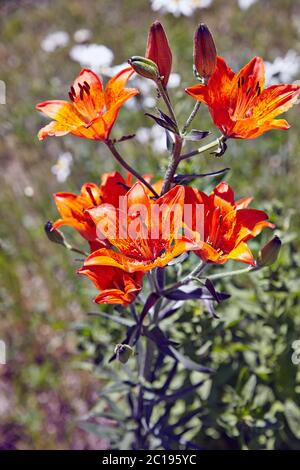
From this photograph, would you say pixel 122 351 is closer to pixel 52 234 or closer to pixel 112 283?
pixel 112 283

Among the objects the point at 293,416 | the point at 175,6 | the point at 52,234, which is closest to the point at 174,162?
the point at 52,234

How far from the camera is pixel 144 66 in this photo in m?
1.26

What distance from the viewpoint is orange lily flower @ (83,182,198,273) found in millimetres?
1312

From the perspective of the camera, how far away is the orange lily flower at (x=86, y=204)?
1555 mm

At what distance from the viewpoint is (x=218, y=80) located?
4.53ft

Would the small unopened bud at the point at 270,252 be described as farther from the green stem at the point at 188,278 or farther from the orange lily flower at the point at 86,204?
the orange lily flower at the point at 86,204

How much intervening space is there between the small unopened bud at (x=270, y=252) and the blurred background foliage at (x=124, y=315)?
56 cm

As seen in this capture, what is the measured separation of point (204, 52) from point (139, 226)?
48 centimetres

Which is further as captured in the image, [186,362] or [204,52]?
[186,362]

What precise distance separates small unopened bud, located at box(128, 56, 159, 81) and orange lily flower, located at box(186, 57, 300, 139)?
0.13 meters

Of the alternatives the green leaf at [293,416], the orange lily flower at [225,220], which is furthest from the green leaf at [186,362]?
the green leaf at [293,416]

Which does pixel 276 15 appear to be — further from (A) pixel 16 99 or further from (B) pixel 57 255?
(B) pixel 57 255

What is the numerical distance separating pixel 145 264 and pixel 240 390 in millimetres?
1032

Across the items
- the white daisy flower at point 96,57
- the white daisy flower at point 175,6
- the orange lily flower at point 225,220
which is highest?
the white daisy flower at point 175,6
